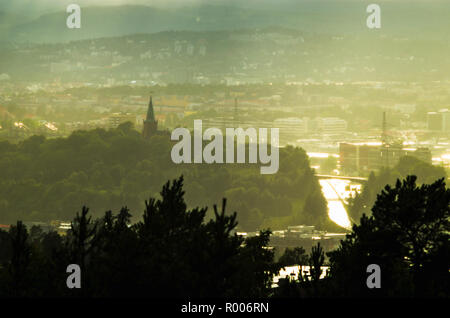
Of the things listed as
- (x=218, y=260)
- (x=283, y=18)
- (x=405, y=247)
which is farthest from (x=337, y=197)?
(x=283, y=18)

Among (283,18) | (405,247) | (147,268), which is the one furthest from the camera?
Answer: (283,18)

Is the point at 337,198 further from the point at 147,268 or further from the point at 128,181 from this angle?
the point at 147,268

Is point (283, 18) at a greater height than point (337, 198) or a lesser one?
greater

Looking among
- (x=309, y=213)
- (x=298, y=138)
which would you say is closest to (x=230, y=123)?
(x=298, y=138)

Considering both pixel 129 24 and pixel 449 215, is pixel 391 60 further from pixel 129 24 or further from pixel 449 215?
pixel 449 215

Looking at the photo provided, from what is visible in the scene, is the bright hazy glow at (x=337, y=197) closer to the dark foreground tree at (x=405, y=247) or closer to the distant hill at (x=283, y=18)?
the dark foreground tree at (x=405, y=247)

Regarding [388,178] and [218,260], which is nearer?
[218,260]

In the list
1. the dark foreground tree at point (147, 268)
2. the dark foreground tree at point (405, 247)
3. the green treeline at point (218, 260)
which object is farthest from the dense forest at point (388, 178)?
the dark foreground tree at point (147, 268)

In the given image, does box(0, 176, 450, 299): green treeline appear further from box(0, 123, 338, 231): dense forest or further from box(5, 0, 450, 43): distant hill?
box(5, 0, 450, 43): distant hill
